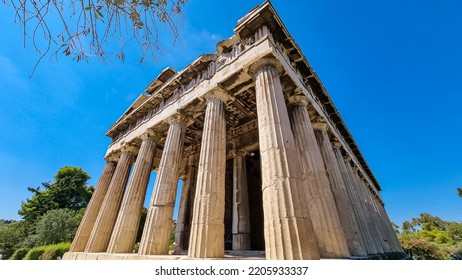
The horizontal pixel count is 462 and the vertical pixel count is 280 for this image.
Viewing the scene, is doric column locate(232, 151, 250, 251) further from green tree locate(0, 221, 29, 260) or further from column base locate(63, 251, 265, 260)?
green tree locate(0, 221, 29, 260)

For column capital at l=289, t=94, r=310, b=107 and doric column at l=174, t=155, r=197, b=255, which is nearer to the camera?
column capital at l=289, t=94, r=310, b=107

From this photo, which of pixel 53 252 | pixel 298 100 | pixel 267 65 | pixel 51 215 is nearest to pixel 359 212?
pixel 298 100

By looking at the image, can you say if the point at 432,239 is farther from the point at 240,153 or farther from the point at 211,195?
the point at 211,195

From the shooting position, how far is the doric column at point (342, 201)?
9.70 m

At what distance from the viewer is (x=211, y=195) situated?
7543mm

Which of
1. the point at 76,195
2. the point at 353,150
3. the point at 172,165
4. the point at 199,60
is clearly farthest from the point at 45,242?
the point at 353,150

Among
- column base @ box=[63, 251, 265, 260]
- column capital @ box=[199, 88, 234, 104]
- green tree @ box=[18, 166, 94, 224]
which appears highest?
green tree @ box=[18, 166, 94, 224]

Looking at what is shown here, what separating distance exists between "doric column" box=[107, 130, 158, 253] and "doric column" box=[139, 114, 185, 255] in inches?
99.3

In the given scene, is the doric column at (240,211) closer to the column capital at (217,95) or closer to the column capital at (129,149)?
the column capital at (217,95)

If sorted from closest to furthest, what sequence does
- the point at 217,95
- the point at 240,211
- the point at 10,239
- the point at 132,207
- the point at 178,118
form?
the point at 217,95 < the point at 132,207 < the point at 178,118 < the point at 240,211 < the point at 10,239

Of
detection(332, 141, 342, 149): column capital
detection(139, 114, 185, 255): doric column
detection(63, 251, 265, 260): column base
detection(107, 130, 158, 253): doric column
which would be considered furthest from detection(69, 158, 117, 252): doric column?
detection(332, 141, 342, 149): column capital

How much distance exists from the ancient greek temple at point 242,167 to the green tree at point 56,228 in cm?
1758

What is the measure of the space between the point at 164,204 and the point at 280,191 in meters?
5.93

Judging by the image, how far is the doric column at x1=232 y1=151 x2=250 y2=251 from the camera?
12.3 metres
